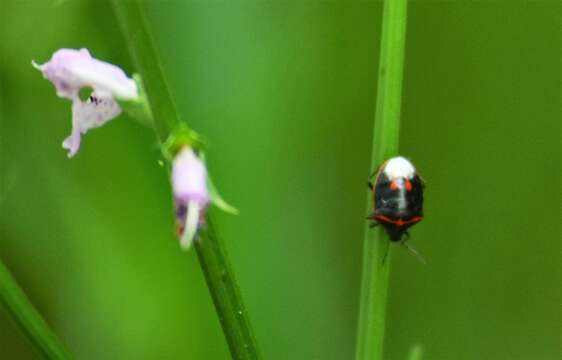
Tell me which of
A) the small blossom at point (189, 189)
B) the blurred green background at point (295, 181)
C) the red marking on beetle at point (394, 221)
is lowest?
the small blossom at point (189, 189)

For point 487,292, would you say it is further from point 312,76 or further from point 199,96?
point 199,96

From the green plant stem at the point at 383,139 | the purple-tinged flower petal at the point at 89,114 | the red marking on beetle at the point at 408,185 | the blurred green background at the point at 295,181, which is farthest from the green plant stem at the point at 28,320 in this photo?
the blurred green background at the point at 295,181

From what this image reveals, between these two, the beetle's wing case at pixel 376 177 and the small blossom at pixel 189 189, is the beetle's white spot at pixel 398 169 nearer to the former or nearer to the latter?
the beetle's wing case at pixel 376 177

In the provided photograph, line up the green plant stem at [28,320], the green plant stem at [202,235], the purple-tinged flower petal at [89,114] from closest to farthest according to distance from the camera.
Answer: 1. the green plant stem at [202,235]
2. the green plant stem at [28,320]
3. the purple-tinged flower petal at [89,114]

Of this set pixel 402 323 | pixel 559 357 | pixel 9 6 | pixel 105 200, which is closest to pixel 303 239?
pixel 402 323

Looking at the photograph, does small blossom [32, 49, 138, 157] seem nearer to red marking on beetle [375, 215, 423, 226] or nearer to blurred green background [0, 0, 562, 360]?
red marking on beetle [375, 215, 423, 226]

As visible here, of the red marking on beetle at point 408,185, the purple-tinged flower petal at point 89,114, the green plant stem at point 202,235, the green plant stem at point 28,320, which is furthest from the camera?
the red marking on beetle at point 408,185

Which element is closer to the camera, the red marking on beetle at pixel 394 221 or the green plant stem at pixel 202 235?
the green plant stem at pixel 202 235
